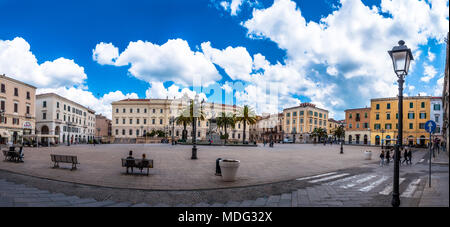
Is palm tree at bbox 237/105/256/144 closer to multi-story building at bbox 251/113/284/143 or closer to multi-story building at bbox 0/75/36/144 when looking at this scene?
multi-story building at bbox 0/75/36/144

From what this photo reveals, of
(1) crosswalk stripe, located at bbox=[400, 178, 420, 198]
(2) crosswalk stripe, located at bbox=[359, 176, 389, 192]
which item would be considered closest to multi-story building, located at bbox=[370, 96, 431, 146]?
(1) crosswalk stripe, located at bbox=[400, 178, 420, 198]

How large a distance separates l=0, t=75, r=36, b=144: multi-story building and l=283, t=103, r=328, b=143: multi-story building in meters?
75.1

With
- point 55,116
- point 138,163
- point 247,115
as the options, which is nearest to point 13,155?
point 138,163

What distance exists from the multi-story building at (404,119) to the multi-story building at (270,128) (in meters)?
34.8

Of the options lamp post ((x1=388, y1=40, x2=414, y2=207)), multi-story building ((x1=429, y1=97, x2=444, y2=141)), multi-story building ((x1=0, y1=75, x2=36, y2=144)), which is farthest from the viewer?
multi-story building ((x1=429, y1=97, x2=444, y2=141))

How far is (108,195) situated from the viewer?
7188 mm

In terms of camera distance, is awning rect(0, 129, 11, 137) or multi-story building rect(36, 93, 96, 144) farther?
multi-story building rect(36, 93, 96, 144)

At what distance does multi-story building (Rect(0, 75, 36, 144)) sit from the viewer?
137 feet

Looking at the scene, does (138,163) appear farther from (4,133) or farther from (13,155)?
(4,133)

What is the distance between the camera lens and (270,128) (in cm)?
10250

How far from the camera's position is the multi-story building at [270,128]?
97.0 metres

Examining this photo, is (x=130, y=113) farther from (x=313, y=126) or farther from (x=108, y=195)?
(x=108, y=195)
